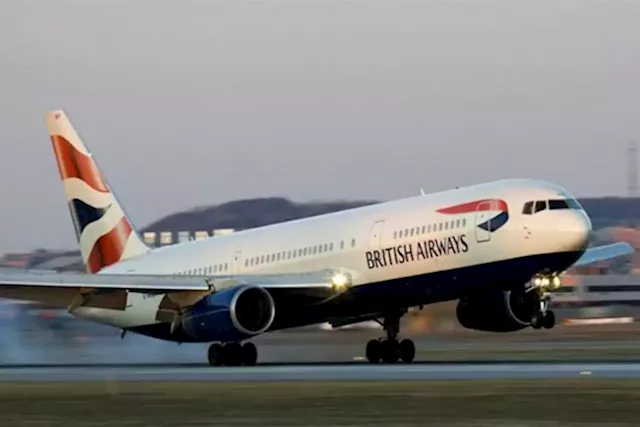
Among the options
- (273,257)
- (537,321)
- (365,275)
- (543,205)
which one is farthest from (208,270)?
(537,321)

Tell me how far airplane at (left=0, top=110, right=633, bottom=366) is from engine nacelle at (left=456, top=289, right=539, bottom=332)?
1.5 inches

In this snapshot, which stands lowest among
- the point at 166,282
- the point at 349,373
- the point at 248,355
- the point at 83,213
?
the point at 248,355

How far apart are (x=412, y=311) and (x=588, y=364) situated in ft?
39.7

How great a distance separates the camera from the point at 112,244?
1975 inches

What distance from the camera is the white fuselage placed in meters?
39.4

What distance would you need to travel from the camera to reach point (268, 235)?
147 feet

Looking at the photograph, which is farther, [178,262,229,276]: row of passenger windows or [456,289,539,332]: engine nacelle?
[178,262,229,276]: row of passenger windows

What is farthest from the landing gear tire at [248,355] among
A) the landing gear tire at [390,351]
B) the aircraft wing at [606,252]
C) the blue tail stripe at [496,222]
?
the aircraft wing at [606,252]

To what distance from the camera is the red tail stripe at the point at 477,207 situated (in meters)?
39.8

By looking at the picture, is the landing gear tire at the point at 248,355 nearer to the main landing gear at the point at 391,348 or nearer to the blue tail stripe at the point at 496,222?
the main landing gear at the point at 391,348

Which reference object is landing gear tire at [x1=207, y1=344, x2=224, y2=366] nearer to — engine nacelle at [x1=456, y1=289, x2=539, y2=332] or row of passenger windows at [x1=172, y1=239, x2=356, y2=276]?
row of passenger windows at [x1=172, y1=239, x2=356, y2=276]

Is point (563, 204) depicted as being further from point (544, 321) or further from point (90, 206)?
point (90, 206)

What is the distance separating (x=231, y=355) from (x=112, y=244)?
9.87 meters

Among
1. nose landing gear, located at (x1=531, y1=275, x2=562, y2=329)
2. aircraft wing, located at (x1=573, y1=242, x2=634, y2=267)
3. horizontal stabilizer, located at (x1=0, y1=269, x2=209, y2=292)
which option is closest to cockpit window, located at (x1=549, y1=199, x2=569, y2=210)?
nose landing gear, located at (x1=531, y1=275, x2=562, y2=329)
